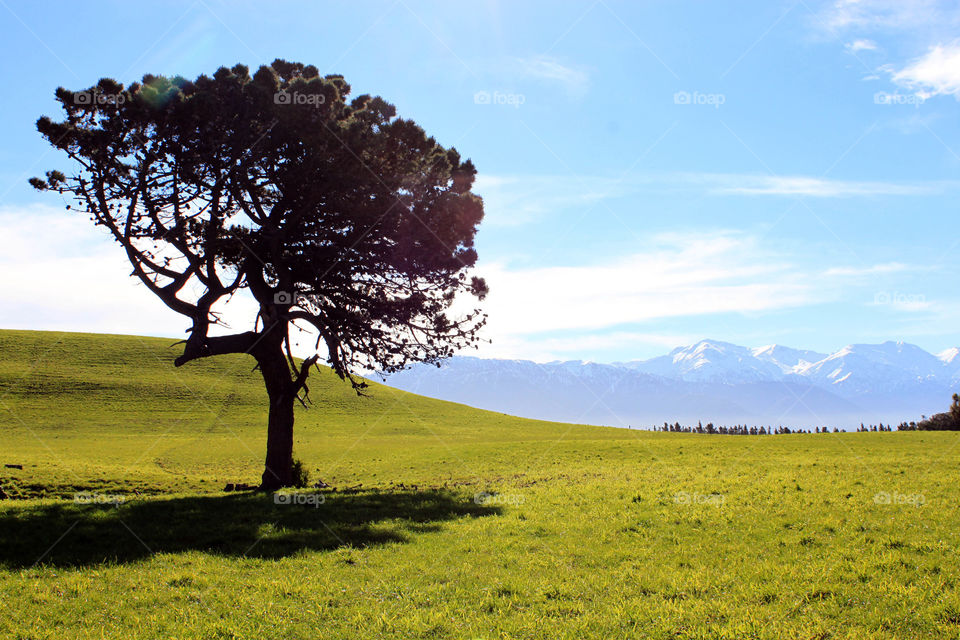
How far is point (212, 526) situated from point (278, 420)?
429 inches

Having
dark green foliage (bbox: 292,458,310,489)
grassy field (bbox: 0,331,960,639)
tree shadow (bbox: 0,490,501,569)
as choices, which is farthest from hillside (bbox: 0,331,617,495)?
tree shadow (bbox: 0,490,501,569)

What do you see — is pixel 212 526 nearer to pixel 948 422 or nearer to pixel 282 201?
pixel 282 201

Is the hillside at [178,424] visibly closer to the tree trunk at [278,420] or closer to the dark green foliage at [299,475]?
the tree trunk at [278,420]

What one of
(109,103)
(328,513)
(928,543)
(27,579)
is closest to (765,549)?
(928,543)

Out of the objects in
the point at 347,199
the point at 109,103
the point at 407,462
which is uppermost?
the point at 109,103

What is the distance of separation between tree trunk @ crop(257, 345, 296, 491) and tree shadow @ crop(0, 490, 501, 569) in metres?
4.96

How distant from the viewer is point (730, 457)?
35812mm

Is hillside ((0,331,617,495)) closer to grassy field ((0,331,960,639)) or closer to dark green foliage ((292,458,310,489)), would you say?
grassy field ((0,331,960,639))

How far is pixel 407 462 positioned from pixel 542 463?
36.3ft

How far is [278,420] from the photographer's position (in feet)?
87.7

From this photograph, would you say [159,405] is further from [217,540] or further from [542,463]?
[217,540]

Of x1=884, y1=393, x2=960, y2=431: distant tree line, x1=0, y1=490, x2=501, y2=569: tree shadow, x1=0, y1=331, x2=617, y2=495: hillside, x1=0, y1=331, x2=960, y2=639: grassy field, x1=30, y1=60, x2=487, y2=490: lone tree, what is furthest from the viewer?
x1=884, y1=393, x2=960, y2=431: distant tree line

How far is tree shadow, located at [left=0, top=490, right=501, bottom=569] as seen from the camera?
1350 cm

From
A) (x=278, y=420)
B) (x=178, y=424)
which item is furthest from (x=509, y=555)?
(x=178, y=424)
